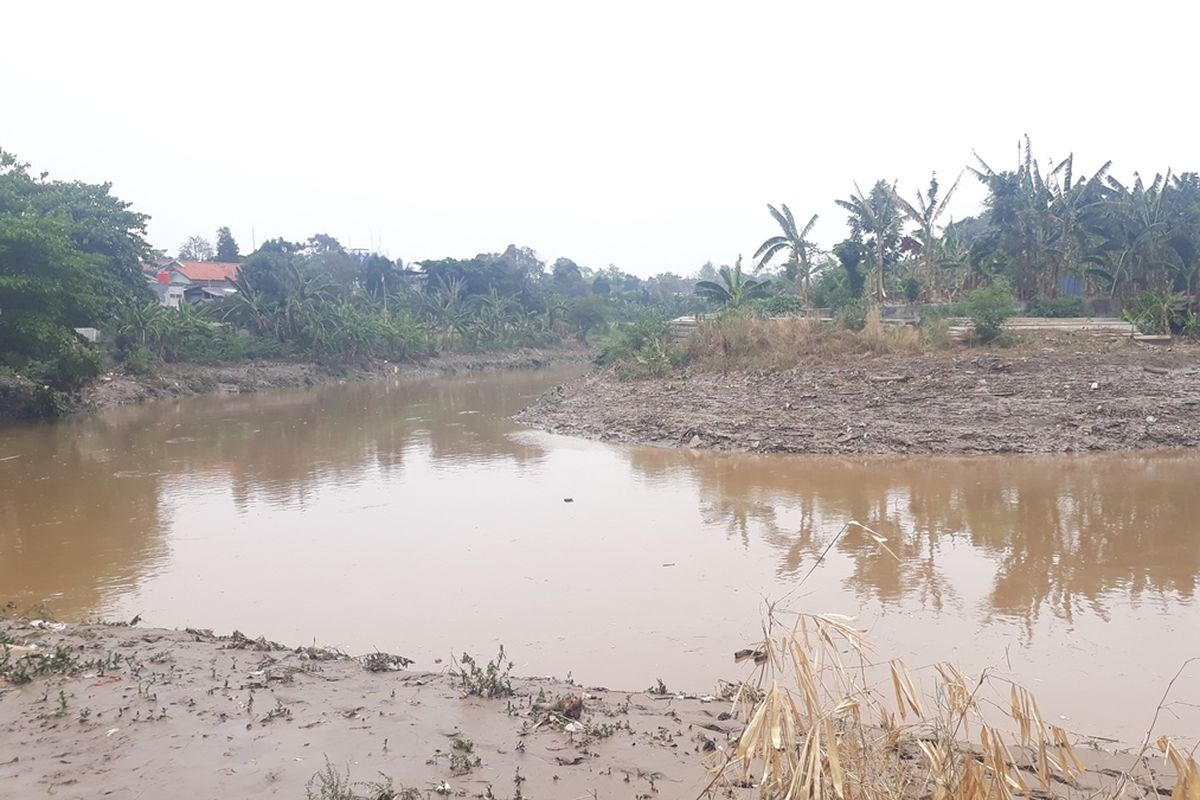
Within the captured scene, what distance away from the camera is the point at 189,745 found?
12.3 ft

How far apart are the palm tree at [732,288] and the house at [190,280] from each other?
25.7 metres

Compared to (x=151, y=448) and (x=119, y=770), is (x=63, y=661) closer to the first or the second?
(x=119, y=770)

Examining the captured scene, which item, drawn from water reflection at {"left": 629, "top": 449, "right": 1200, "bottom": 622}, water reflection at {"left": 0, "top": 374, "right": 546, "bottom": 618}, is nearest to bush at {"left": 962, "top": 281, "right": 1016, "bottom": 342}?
water reflection at {"left": 629, "top": 449, "right": 1200, "bottom": 622}

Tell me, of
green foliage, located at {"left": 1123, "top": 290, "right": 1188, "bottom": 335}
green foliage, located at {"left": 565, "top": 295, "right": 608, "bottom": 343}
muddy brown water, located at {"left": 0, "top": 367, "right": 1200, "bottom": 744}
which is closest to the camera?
muddy brown water, located at {"left": 0, "top": 367, "right": 1200, "bottom": 744}

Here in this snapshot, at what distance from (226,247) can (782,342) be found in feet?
152

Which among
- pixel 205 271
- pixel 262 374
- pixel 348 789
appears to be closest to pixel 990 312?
pixel 348 789

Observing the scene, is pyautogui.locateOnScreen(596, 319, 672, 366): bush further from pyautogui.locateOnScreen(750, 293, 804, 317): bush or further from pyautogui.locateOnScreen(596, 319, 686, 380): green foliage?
pyautogui.locateOnScreen(750, 293, 804, 317): bush

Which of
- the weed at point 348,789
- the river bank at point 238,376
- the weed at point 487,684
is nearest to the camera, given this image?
the weed at point 348,789

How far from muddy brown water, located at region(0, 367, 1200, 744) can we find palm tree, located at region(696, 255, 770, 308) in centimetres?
976

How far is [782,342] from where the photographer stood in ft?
65.3

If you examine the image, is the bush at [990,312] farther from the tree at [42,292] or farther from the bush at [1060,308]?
the tree at [42,292]

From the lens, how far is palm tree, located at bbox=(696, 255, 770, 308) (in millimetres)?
23266

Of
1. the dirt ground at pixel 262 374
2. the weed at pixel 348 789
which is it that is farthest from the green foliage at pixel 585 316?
the weed at pixel 348 789

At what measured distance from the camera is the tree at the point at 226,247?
5419 cm
